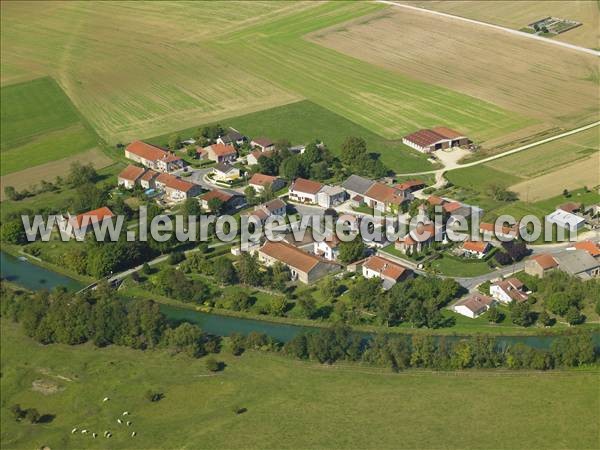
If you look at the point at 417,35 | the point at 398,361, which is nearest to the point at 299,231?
the point at 398,361

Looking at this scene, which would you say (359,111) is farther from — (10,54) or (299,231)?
(10,54)

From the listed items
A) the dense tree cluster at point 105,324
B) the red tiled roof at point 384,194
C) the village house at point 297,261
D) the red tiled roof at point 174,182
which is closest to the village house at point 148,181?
the red tiled roof at point 174,182

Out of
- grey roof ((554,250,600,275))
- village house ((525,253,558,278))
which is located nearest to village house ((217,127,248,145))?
village house ((525,253,558,278))

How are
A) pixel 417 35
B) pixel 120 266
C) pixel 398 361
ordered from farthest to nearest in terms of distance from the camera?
1. pixel 417 35
2. pixel 120 266
3. pixel 398 361

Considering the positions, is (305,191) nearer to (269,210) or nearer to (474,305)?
(269,210)

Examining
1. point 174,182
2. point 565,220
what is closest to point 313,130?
point 174,182
